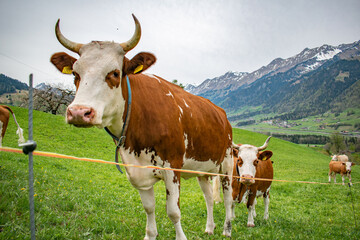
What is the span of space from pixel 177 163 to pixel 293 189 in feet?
45.8

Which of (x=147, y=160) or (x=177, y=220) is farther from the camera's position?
(x=177, y=220)

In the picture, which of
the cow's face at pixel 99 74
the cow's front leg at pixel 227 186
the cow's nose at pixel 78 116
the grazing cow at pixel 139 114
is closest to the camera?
the cow's nose at pixel 78 116

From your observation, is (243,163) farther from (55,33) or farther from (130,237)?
(55,33)

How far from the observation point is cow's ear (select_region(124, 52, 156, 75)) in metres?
3.03

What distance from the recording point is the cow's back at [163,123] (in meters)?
3.30

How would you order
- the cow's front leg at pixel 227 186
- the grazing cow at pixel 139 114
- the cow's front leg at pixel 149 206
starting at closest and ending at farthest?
the grazing cow at pixel 139 114
the cow's front leg at pixel 149 206
the cow's front leg at pixel 227 186

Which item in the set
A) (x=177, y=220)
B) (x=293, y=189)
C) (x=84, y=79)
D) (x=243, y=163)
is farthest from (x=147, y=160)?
(x=293, y=189)

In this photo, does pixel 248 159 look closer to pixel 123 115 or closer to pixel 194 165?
pixel 194 165

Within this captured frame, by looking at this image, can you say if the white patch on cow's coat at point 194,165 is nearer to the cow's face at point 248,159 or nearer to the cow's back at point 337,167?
the cow's face at point 248,159

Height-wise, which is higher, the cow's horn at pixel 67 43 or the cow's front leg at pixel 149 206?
the cow's horn at pixel 67 43

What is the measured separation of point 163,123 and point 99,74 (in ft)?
3.88

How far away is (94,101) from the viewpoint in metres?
2.50

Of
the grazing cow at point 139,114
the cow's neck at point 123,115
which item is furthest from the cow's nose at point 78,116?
the cow's neck at point 123,115

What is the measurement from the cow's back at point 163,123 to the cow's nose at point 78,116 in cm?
90
